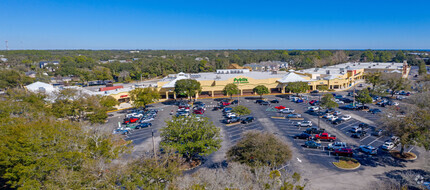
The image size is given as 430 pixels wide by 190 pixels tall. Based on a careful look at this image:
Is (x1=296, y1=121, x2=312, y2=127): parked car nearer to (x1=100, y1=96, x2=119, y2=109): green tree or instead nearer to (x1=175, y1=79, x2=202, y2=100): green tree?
(x1=175, y1=79, x2=202, y2=100): green tree

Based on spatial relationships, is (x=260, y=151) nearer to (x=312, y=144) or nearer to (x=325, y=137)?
(x=312, y=144)

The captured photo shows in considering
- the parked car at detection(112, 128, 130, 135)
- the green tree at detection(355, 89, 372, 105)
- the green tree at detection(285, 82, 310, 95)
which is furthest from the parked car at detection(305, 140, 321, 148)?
the green tree at detection(285, 82, 310, 95)

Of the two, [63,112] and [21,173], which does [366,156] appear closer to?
[21,173]

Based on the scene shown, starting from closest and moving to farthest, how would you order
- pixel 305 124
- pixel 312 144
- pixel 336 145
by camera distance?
pixel 336 145, pixel 312 144, pixel 305 124

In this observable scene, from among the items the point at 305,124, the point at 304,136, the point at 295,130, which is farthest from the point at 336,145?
the point at 305,124

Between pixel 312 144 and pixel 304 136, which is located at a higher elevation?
pixel 304 136

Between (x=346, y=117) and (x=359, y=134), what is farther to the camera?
(x=346, y=117)

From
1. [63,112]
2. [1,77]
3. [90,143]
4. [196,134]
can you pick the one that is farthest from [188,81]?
[1,77]
